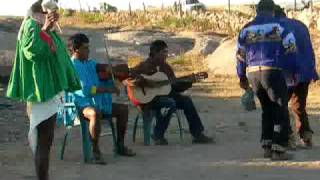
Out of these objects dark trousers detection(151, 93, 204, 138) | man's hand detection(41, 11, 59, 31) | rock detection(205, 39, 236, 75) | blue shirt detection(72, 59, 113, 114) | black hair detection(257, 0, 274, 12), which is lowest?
rock detection(205, 39, 236, 75)

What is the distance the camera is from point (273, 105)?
31.0ft

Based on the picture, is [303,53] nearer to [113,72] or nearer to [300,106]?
[300,106]

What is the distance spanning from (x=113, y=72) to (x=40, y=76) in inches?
126

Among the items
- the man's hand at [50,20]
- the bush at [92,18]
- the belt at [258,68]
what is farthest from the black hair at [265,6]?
the bush at [92,18]

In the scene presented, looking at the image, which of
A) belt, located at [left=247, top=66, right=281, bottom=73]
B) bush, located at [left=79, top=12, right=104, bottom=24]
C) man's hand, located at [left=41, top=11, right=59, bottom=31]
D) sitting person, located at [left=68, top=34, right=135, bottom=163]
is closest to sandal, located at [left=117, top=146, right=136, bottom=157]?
sitting person, located at [left=68, top=34, right=135, bottom=163]

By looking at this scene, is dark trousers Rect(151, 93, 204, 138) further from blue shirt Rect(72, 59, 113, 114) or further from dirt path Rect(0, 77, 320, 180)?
blue shirt Rect(72, 59, 113, 114)

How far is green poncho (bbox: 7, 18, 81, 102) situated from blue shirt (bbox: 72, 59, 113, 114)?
2.40 metres

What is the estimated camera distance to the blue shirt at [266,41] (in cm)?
922

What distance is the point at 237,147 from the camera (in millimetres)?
10445

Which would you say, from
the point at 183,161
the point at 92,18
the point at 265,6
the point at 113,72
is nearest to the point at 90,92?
the point at 113,72

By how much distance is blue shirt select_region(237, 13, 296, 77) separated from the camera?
9.22 m

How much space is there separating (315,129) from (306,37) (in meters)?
2.51

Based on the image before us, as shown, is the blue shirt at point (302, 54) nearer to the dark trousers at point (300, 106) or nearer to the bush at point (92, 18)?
the dark trousers at point (300, 106)

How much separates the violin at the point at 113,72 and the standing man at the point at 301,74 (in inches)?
79.1
